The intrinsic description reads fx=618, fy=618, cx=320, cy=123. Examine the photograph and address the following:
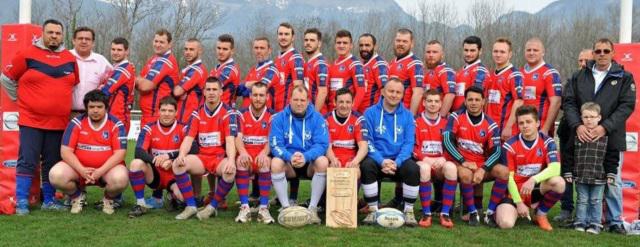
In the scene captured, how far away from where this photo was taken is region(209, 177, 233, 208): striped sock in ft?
19.5

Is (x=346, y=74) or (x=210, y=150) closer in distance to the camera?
(x=210, y=150)

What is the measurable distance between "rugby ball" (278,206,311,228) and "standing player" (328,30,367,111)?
1578 mm

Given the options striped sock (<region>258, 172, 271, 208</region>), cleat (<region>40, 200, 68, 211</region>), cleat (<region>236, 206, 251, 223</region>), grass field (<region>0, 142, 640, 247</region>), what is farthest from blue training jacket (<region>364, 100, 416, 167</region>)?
cleat (<region>40, 200, 68, 211</region>)

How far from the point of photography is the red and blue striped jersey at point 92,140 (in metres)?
6.02

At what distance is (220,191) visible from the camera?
6.02 m

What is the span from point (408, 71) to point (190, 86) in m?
2.37

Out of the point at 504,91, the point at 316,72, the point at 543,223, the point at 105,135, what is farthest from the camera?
the point at 316,72

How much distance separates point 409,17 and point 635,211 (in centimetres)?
2771

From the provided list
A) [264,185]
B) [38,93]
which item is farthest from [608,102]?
[38,93]

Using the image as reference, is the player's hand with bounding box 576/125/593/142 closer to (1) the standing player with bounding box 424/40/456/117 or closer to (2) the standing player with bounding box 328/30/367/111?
(1) the standing player with bounding box 424/40/456/117

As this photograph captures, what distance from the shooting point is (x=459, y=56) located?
30781mm

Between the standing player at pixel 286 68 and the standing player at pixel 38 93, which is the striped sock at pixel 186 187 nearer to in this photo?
the standing player at pixel 38 93

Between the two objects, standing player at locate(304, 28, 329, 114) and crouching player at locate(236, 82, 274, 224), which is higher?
standing player at locate(304, 28, 329, 114)

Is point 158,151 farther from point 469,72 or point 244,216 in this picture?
point 469,72
